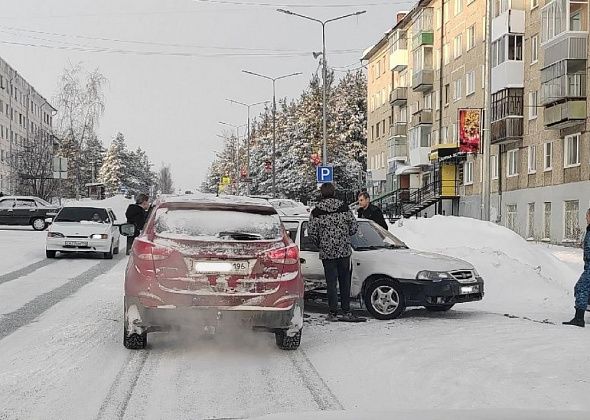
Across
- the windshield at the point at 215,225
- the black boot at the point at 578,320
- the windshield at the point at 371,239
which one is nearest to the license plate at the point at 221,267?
the windshield at the point at 215,225

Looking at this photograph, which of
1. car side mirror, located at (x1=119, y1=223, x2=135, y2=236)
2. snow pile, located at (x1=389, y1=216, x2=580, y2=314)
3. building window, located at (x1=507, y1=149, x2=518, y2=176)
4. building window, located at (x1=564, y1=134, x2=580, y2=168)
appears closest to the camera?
snow pile, located at (x1=389, y1=216, x2=580, y2=314)

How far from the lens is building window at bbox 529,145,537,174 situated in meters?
36.3

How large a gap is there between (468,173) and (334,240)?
124 feet

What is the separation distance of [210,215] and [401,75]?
58.7m

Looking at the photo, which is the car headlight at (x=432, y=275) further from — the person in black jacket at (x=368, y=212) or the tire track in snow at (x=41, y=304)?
the tire track in snow at (x=41, y=304)

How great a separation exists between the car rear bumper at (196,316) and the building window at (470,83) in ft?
133

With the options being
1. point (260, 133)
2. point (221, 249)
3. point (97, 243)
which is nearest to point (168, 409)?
point (221, 249)

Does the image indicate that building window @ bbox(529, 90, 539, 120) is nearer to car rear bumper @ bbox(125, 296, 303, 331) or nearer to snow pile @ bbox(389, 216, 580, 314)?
snow pile @ bbox(389, 216, 580, 314)

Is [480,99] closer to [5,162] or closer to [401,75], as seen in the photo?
[401,75]

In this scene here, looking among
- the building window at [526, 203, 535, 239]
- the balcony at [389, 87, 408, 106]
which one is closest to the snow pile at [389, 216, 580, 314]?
the building window at [526, 203, 535, 239]

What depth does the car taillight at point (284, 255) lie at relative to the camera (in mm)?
7797

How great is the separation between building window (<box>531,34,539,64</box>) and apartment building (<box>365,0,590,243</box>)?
0.05 m

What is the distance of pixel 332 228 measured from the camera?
33.1ft

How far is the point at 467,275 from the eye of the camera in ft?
34.9
